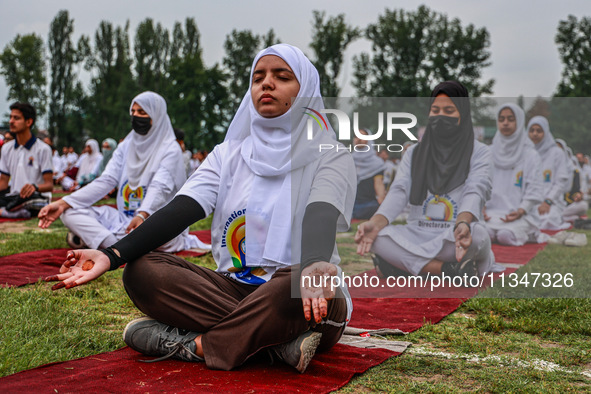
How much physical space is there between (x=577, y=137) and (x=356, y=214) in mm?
1460

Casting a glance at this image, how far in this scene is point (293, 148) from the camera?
258cm

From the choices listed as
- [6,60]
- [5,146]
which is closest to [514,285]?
[5,146]

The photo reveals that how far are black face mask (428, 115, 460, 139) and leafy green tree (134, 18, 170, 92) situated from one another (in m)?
34.7

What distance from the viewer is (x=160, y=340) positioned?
2432mm

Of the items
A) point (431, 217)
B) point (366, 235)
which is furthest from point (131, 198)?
point (431, 217)

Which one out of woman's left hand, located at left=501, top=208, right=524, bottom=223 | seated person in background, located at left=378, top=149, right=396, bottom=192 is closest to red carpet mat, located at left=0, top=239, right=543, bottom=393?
seated person in background, located at left=378, top=149, right=396, bottom=192

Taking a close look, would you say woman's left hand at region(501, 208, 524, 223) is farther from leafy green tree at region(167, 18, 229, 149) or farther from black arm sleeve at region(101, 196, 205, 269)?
leafy green tree at region(167, 18, 229, 149)

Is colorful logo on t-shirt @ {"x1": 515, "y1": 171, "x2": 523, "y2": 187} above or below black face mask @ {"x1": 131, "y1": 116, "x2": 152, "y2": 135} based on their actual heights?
below

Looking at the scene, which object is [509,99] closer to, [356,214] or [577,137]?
[577,137]

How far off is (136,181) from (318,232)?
3627 mm

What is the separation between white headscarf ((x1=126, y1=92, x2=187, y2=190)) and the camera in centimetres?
551

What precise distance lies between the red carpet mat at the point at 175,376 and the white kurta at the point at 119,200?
272cm

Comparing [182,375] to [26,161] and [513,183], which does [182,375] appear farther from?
[26,161]

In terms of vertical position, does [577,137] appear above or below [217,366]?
above
